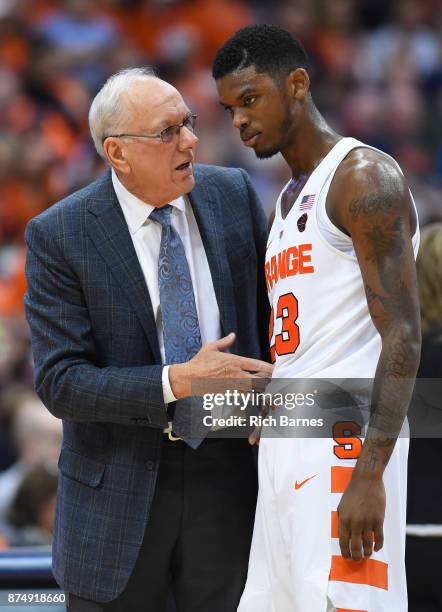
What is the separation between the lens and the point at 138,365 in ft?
9.72

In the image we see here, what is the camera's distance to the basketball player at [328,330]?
247 cm

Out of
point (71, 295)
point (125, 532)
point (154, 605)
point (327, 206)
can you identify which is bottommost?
point (154, 605)

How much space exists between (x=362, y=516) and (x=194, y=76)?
5.98 m

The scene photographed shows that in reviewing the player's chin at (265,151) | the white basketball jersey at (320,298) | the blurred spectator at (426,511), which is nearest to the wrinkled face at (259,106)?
the player's chin at (265,151)

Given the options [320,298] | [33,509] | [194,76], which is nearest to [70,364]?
[320,298]

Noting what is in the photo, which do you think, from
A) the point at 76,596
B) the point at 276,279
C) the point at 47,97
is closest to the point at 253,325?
the point at 276,279

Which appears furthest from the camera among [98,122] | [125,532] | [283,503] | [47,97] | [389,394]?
[47,97]

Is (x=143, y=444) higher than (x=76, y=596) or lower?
higher

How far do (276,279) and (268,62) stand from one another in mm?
547

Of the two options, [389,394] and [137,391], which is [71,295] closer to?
[137,391]

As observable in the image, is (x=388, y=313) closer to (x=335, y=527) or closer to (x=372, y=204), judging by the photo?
(x=372, y=204)

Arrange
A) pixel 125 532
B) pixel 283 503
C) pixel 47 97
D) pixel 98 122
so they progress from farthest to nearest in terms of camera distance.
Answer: pixel 47 97, pixel 98 122, pixel 125 532, pixel 283 503

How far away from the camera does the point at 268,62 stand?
2770 millimetres

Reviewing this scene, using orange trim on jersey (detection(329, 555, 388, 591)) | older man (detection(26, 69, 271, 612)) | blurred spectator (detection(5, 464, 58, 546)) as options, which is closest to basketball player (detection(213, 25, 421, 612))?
orange trim on jersey (detection(329, 555, 388, 591))
